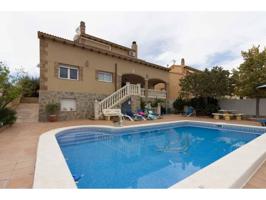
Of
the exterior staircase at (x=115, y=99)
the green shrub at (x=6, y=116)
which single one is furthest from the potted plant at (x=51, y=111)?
the exterior staircase at (x=115, y=99)

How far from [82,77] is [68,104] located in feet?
8.64

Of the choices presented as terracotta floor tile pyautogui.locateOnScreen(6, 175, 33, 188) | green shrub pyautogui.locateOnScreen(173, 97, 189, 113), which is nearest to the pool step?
terracotta floor tile pyautogui.locateOnScreen(6, 175, 33, 188)

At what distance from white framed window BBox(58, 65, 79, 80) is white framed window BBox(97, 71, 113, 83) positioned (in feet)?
7.06

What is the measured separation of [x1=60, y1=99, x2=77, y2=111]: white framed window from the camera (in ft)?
42.0

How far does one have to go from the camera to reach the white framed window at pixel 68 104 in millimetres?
12797

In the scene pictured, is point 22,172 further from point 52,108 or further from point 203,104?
point 203,104

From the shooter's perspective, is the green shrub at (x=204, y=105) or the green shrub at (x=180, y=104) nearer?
the green shrub at (x=204, y=105)

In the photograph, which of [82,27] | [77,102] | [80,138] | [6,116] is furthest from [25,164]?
[82,27]

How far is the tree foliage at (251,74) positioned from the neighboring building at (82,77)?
8.76m

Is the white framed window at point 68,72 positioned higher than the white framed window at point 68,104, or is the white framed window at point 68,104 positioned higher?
the white framed window at point 68,72

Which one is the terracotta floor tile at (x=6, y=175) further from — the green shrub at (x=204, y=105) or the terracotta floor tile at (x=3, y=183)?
the green shrub at (x=204, y=105)

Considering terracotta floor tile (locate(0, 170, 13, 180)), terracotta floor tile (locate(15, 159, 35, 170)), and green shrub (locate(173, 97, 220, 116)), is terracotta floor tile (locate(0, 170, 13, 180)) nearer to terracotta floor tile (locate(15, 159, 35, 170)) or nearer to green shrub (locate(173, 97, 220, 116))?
terracotta floor tile (locate(15, 159, 35, 170))

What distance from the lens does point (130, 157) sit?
5.84 meters
